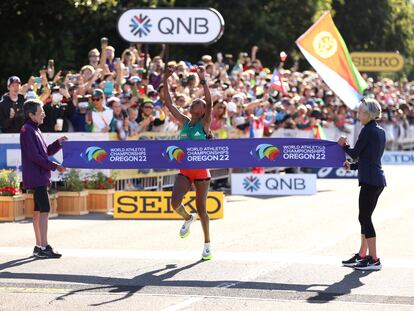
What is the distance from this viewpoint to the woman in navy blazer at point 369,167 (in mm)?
11492

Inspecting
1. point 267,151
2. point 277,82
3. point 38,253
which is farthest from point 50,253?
point 277,82

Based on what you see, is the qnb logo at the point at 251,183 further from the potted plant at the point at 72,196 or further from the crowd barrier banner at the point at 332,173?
the crowd barrier banner at the point at 332,173

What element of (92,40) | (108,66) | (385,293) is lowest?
(385,293)

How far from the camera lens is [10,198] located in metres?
16.8

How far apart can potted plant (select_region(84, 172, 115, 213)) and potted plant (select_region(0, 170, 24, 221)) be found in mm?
1595

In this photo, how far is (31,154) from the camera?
41.3 ft

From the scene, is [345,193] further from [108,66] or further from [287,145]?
[287,145]

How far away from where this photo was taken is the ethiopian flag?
22547mm

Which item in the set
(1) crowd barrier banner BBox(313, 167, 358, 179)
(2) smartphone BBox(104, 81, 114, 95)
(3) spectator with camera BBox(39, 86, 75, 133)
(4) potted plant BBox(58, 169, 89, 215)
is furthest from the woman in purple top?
(1) crowd barrier banner BBox(313, 167, 358, 179)

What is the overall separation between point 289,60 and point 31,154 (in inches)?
1593

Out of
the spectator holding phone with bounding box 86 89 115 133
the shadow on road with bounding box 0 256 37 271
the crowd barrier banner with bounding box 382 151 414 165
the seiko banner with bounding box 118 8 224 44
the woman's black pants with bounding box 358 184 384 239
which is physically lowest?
the shadow on road with bounding box 0 256 37 271

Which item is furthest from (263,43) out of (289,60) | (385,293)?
(385,293)

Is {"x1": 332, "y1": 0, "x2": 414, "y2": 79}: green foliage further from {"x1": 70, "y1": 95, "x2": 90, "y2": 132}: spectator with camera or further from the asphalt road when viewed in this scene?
the asphalt road

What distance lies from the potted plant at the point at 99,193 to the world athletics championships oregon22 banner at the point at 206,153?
185 inches
